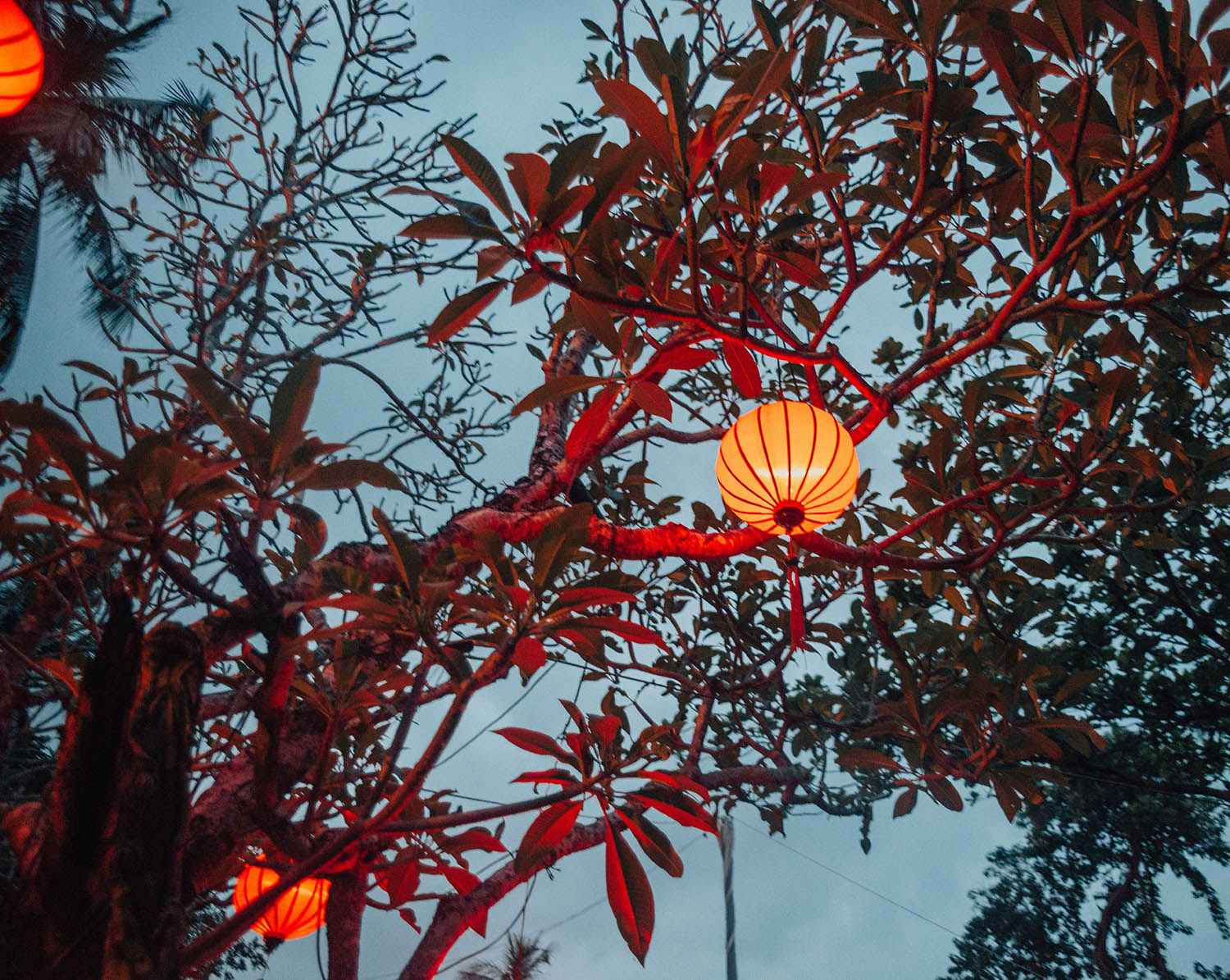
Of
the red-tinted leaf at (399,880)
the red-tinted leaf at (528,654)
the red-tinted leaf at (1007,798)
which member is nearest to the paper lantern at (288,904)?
→ the red-tinted leaf at (399,880)

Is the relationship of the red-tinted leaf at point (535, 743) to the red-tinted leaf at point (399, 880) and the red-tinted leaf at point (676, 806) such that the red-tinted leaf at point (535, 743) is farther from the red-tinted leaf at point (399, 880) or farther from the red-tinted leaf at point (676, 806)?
the red-tinted leaf at point (399, 880)

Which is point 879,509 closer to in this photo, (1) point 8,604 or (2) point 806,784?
(2) point 806,784

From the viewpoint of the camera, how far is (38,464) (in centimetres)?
120

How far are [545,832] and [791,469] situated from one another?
2.47 feet

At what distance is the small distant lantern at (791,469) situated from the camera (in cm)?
149

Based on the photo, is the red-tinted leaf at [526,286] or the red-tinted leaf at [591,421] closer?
the red-tinted leaf at [526,286]

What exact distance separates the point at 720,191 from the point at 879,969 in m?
22.9

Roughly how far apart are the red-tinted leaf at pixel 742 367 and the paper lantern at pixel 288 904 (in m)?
1.21

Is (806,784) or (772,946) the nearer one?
(806,784)

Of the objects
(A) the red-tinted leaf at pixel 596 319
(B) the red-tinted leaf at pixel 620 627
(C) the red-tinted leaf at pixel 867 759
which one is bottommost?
(B) the red-tinted leaf at pixel 620 627

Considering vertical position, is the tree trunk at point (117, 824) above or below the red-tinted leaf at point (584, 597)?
below

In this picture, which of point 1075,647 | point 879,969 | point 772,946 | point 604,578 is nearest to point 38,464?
point 604,578

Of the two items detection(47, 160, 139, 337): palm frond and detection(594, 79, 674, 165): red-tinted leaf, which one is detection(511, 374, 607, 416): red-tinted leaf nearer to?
detection(594, 79, 674, 165): red-tinted leaf

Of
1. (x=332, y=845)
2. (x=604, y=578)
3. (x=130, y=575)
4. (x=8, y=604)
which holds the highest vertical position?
(x=8, y=604)
